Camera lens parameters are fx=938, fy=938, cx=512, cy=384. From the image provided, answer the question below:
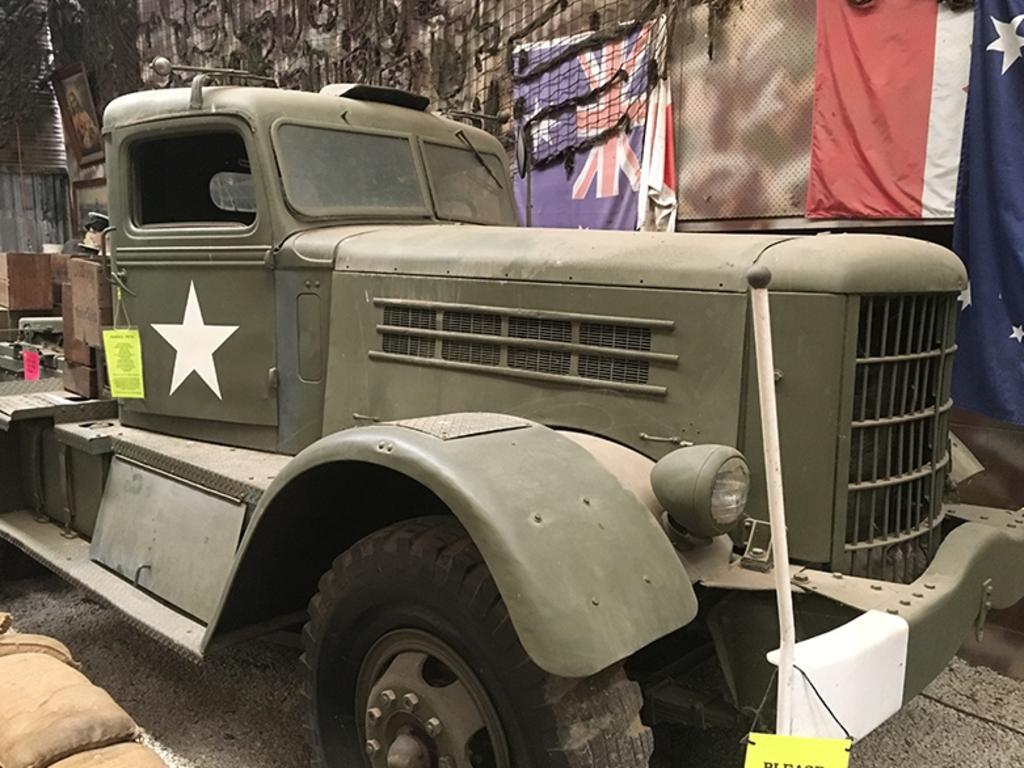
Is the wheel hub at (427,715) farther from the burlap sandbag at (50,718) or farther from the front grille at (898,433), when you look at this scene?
the front grille at (898,433)

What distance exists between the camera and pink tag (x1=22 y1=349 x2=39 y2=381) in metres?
4.66

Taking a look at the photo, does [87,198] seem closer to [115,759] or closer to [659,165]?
[659,165]

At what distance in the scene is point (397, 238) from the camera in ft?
10.2

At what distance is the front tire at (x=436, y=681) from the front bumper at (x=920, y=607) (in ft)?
1.49

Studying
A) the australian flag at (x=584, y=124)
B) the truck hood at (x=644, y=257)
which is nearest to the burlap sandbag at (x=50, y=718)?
the truck hood at (x=644, y=257)

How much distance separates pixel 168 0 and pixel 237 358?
7064mm

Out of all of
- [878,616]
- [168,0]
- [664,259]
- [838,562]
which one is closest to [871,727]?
[878,616]

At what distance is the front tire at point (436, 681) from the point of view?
2.02 m

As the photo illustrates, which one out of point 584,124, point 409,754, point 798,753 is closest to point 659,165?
point 584,124

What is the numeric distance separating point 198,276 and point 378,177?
75 centimetres

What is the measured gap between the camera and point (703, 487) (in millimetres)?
2115

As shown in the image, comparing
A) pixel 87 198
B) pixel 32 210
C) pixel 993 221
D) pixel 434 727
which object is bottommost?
pixel 434 727

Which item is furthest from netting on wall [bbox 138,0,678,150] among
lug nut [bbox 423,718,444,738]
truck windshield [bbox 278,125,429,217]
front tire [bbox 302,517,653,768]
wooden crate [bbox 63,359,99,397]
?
lug nut [bbox 423,718,444,738]

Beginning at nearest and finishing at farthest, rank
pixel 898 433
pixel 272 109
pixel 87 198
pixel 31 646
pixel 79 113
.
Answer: pixel 898 433 < pixel 31 646 < pixel 272 109 < pixel 79 113 < pixel 87 198
